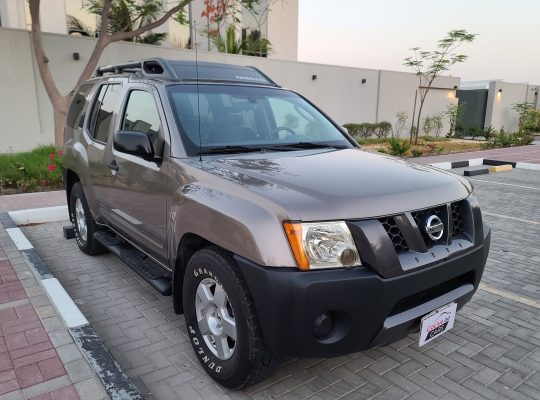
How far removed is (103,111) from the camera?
4.40 metres

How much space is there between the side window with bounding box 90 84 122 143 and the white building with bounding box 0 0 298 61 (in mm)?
4517

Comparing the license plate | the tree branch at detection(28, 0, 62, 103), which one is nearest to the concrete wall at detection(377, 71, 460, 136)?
the tree branch at detection(28, 0, 62, 103)

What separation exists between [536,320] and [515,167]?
33.5 feet

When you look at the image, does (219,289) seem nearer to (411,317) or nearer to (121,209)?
(411,317)

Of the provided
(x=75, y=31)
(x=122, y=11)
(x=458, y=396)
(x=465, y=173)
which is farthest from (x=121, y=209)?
(x=75, y=31)

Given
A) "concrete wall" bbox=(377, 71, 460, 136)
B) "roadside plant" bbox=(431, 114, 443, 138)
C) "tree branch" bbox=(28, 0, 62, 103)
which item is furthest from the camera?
"roadside plant" bbox=(431, 114, 443, 138)

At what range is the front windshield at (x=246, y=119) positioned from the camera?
3.23m

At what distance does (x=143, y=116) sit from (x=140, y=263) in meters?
1.23

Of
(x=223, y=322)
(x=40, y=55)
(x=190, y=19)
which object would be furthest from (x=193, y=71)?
(x=190, y=19)

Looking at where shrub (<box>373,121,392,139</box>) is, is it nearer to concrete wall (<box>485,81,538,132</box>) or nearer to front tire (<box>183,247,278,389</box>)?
concrete wall (<box>485,81,538,132</box>)

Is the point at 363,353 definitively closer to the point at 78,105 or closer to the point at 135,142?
the point at 135,142

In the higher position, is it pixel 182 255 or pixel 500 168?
pixel 182 255

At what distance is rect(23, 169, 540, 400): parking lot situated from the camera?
2.78m

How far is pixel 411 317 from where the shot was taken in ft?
7.94
